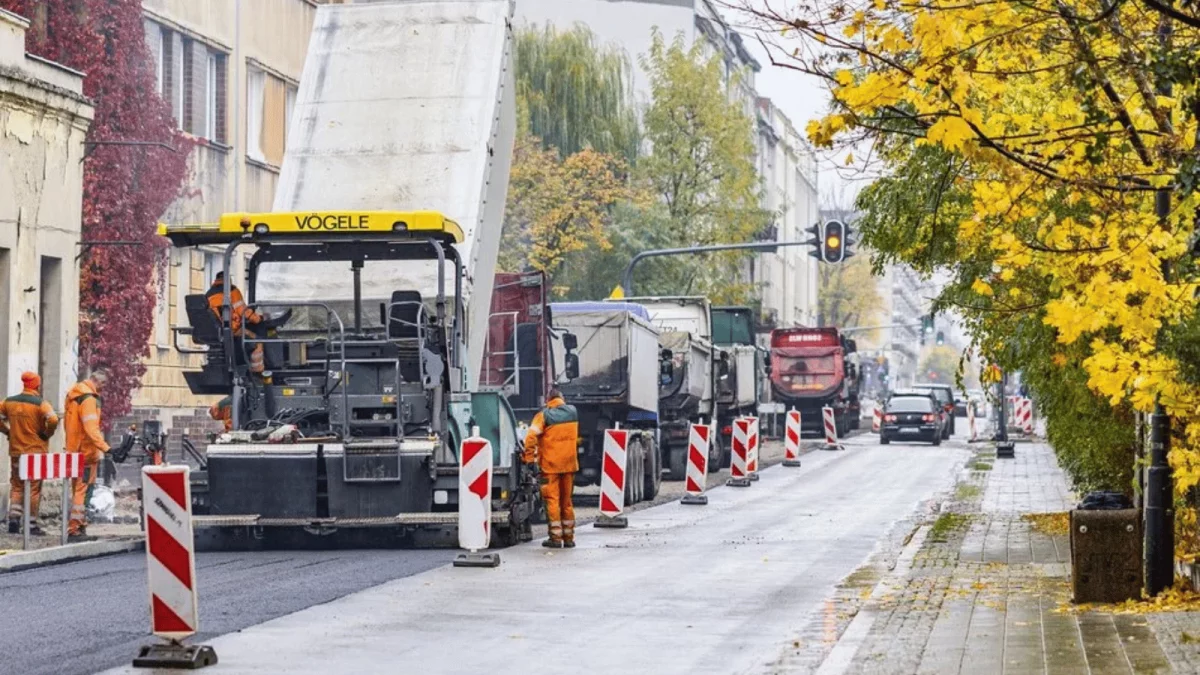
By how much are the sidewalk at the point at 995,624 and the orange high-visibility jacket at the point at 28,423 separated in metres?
8.72

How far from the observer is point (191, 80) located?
3738 cm

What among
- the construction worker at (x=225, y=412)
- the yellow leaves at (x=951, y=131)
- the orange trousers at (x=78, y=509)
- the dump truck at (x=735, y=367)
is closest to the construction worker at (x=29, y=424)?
the orange trousers at (x=78, y=509)

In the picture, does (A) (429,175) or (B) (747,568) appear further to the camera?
(A) (429,175)

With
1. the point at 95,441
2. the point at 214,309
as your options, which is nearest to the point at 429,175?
the point at 214,309

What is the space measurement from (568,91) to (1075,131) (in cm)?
4799

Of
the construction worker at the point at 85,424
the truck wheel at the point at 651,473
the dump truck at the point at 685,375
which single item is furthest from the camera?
the dump truck at the point at 685,375

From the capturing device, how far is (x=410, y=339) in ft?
67.4

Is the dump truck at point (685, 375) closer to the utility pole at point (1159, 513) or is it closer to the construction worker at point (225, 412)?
the construction worker at point (225, 412)

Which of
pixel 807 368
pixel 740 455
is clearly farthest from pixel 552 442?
pixel 807 368

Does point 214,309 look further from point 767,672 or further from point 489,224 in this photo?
point 767,672

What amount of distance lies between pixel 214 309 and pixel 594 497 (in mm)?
12217

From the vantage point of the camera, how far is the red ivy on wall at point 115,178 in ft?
103

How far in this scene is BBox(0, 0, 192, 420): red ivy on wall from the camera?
3141cm

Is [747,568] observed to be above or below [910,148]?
below
